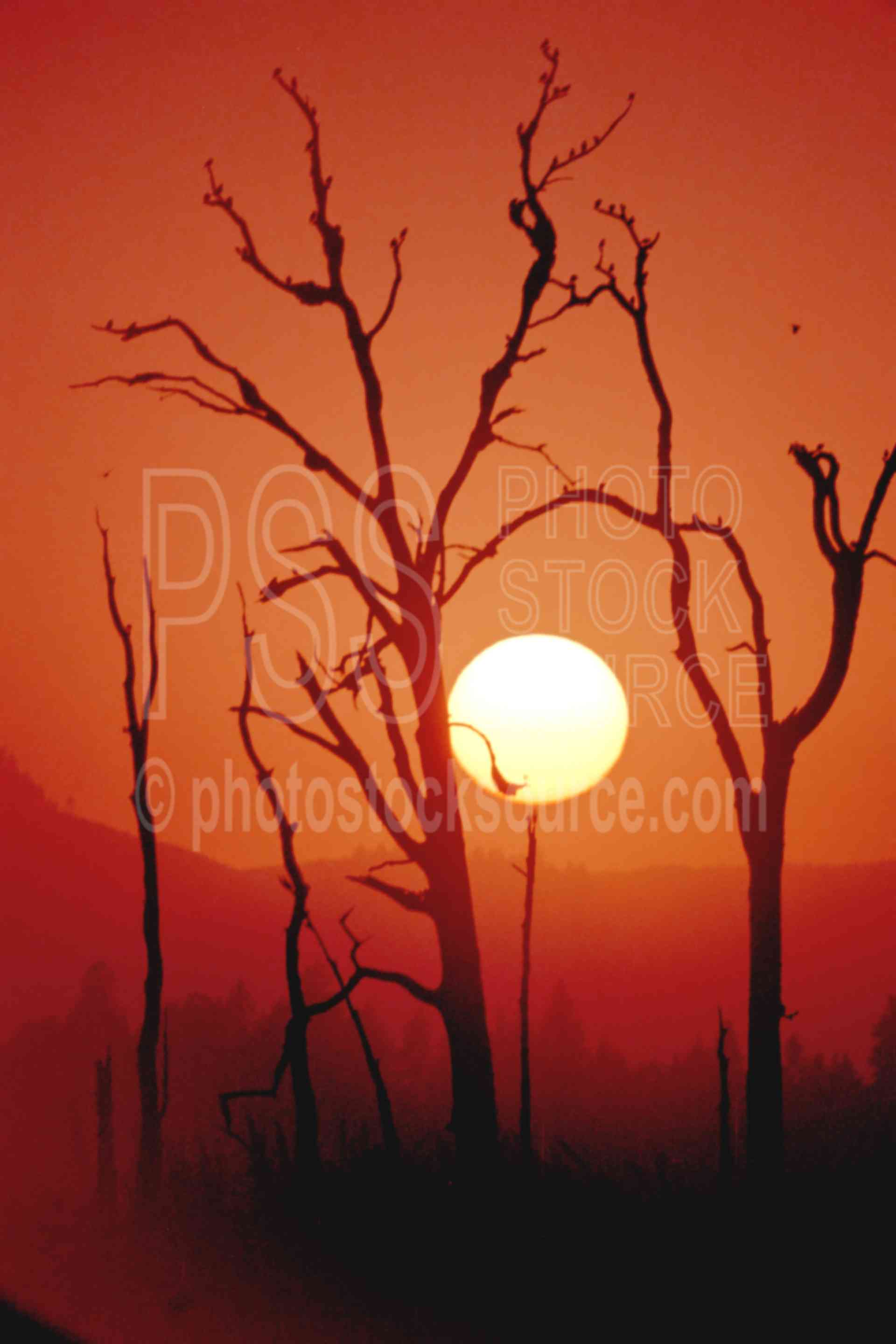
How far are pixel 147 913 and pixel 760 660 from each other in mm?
3598

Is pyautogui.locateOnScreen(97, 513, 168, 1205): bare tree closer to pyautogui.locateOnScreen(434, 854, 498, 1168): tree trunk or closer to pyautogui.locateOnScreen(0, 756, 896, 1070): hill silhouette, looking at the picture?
pyautogui.locateOnScreen(0, 756, 896, 1070): hill silhouette

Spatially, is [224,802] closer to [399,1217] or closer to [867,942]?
[399,1217]

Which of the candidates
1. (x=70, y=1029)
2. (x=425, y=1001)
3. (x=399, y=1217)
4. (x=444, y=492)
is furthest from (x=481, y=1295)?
(x=70, y=1029)

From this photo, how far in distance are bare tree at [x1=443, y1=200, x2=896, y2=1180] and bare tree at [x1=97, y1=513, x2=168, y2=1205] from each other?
221 centimetres

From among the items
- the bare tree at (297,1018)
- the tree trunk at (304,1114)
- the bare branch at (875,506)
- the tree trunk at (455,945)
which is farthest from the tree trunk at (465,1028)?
the bare branch at (875,506)

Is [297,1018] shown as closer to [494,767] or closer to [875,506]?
[494,767]

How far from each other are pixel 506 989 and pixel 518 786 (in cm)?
149

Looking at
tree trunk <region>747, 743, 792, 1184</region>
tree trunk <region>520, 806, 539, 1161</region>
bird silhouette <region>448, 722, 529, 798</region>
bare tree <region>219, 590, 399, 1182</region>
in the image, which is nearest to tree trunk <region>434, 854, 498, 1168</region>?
bird silhouette <region>448, 722, 529, 798</region>

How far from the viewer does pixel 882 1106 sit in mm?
4414

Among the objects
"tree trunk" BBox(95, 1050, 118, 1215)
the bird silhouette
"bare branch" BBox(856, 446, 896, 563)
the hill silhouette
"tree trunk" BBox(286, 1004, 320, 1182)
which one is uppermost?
"bare branch" BBox(856, 446, 896, 563)

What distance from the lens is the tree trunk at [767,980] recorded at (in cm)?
388

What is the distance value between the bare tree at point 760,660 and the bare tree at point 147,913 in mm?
2208

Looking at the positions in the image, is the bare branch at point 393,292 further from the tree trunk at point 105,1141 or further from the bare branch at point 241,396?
the tree trunk at point 105,1141

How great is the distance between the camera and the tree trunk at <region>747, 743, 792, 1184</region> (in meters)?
3.88
